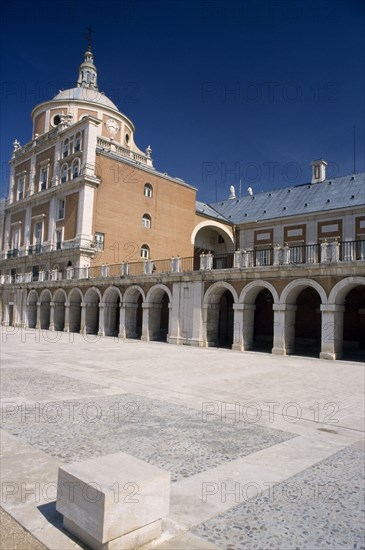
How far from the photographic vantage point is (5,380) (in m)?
10.1

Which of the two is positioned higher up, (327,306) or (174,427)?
(327,306)

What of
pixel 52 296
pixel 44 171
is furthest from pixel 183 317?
pixel 44 171

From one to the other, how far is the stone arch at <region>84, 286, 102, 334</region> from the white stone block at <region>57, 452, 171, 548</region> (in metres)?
28.2

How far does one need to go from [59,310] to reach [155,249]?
33.0 feet

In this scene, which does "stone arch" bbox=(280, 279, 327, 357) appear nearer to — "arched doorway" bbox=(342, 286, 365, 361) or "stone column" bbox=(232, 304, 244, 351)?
"arched doorway" bbox=(342, 286, 365, 361)

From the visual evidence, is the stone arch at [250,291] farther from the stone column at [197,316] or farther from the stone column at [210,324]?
the stone column at [197,316]

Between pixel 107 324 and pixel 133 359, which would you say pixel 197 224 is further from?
pixel 133 359

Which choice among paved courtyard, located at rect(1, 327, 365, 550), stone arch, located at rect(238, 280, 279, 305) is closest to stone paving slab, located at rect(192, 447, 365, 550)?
paved courtyard, located at rect(1, 327, 365, 550)

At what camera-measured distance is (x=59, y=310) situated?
3512 centimetres

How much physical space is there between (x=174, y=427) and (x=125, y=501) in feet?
12.1

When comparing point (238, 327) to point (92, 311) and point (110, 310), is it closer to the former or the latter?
point (110, 310)

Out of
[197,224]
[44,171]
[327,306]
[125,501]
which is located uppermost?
[44,171]

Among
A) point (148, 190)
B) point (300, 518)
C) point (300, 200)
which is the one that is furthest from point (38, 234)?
point (300, 518)

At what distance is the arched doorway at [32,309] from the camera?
38359 millimetres
